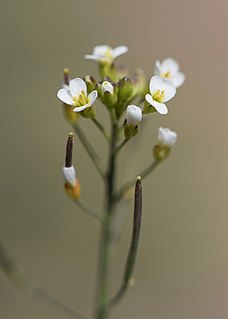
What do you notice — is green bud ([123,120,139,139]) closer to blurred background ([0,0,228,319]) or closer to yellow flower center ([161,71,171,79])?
yellow flower center ([161,71,171,79])

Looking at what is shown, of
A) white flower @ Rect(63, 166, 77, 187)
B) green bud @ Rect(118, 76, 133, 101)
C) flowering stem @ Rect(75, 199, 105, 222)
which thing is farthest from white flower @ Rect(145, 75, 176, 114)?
flowering stem @ Rect(75, 199, 105, 222)

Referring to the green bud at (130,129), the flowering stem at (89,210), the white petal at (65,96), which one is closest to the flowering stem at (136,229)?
the green bud at (130,129)

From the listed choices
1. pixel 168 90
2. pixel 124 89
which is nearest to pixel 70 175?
pixel 124 89

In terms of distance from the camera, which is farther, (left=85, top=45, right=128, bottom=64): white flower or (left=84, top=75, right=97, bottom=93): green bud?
(left=85, top=45, right=128, bottom=64): white flower

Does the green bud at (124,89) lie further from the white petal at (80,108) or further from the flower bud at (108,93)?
the white petal at (80,108)

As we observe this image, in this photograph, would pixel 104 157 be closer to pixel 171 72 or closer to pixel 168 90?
pixel 171 72

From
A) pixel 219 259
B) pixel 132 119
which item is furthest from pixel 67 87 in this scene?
pixel 219 259
